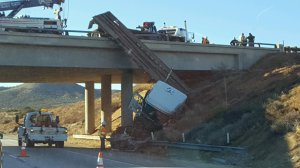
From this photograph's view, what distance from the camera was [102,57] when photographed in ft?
127

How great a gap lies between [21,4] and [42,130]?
20114mm

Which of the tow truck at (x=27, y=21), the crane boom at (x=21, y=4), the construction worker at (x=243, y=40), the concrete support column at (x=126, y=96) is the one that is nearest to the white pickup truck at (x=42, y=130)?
the tow truck at (x=27, y=21)

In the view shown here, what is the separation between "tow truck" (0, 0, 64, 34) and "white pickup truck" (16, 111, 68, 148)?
21.3 ft

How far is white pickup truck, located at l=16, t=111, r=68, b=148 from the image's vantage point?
32.0 m

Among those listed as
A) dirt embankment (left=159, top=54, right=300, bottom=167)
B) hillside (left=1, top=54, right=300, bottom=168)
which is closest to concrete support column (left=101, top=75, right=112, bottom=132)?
hillside (left=1, top=54, right=300, bottom=168)

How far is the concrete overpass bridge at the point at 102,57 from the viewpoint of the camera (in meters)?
35.5

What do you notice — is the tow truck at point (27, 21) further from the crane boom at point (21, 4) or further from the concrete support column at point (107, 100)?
the concrete support column at point (107, 100)

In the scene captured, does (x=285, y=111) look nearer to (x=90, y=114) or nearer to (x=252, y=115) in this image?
(x=252, y=115)

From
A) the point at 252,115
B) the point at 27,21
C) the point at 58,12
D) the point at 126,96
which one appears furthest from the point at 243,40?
the point at 252,115

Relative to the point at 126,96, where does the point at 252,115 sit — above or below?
below

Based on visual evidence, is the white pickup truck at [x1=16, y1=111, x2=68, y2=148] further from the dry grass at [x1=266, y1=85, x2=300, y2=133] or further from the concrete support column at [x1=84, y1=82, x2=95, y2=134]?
the concrete support column at [x1=84, y1=82, x2=95, y2=134]

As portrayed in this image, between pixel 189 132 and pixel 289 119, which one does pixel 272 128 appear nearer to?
pixel 289 119

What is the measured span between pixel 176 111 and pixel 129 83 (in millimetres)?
7105

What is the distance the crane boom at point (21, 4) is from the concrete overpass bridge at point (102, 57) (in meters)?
6.08
